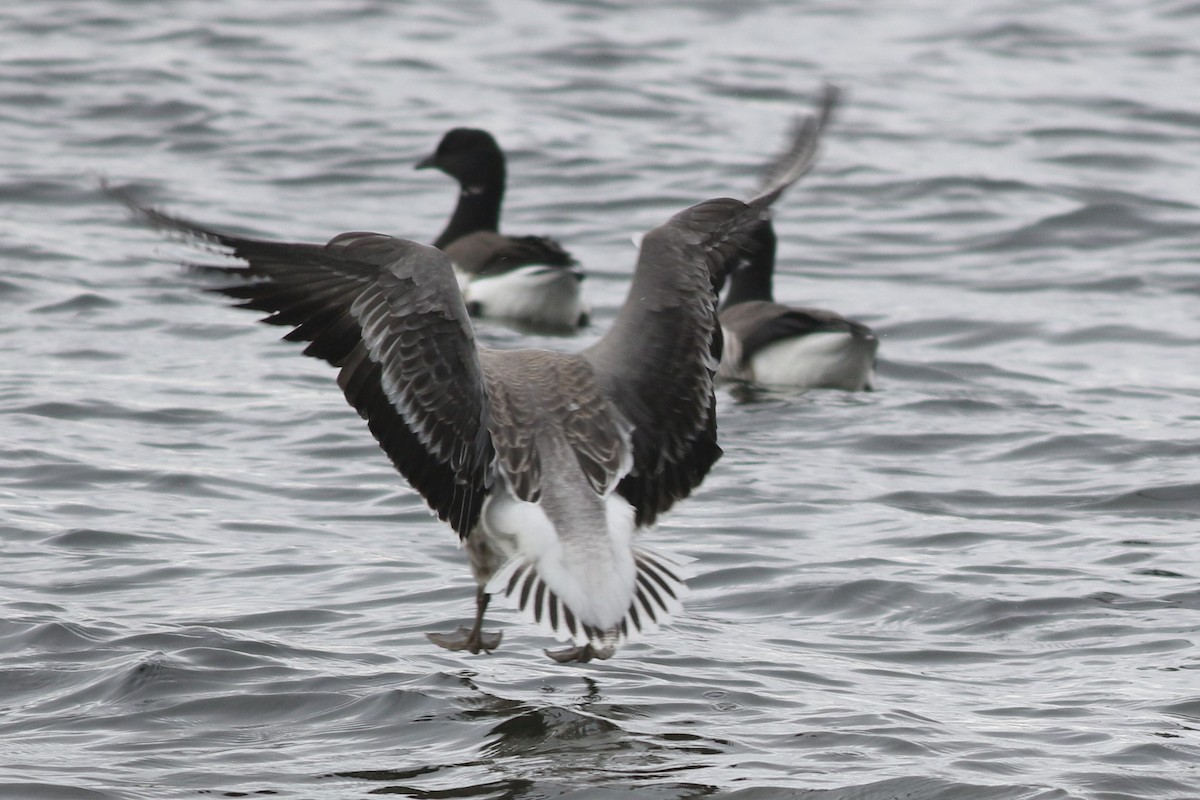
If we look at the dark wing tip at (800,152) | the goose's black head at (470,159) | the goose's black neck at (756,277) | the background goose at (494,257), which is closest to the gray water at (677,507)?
the background goose at (494,257)

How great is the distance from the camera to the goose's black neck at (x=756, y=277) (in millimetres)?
11242

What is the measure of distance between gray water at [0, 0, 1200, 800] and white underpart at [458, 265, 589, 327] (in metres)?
0.24

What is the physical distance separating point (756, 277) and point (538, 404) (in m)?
5.46

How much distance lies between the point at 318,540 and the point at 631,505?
5.76ft

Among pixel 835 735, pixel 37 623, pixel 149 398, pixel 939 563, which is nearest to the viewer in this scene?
pixel 835 735

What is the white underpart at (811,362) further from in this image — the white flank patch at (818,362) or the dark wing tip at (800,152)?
the dark wing tip at (800,152)

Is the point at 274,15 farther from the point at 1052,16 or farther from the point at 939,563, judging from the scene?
the point at 939,563

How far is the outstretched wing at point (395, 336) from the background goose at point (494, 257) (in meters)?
5.47

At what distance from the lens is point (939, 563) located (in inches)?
287

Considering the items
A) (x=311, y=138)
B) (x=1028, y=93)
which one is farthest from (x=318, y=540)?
(x=1028, y=93)

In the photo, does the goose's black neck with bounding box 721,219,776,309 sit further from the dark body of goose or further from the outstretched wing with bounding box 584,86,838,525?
the outstretched wing with bounding box 584,86,838,525

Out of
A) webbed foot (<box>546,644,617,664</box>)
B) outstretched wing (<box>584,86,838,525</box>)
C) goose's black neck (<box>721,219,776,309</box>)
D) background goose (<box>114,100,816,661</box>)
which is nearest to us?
background goose (<box>114,100,816,661</box>)

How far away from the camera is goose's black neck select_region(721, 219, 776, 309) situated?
11242 mm

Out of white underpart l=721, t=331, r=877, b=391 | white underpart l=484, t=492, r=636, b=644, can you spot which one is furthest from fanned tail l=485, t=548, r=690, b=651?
white underpart l=721, t=331, r=877, b=391
